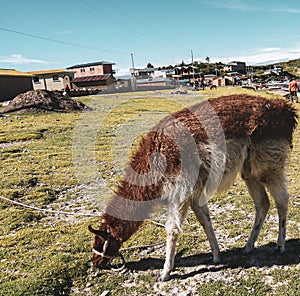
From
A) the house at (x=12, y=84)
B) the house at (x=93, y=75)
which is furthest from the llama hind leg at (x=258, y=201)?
the house at (x=93, y=75)

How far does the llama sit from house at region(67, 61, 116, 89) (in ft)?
195

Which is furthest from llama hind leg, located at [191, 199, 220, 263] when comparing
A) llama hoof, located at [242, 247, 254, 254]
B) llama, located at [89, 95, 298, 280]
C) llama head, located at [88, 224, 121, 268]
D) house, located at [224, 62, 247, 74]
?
house, located at [224, 62, 247, 74]

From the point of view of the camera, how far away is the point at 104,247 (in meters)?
4.36

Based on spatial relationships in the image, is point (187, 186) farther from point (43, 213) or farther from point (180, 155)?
point (43, 213)

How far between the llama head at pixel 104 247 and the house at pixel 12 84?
43414 millimetres

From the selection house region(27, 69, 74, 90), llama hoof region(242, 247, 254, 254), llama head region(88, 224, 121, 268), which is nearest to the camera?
llama head region(88, 224, 121, 268)

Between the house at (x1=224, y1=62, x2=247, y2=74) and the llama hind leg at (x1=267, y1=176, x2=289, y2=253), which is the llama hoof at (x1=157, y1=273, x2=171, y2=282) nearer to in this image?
the llama hind leg at (x1=267, y1=176, x2=289, y2=253)

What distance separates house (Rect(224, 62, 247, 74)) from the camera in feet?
449

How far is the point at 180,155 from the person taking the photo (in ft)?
13.5

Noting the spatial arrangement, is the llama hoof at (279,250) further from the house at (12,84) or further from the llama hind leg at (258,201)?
the house at (12,84)

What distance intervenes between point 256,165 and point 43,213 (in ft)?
14.1

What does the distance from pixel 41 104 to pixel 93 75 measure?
51.3m

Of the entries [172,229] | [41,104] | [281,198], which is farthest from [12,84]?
[281,198]

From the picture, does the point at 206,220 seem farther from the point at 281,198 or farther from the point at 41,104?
the point at 41,104
